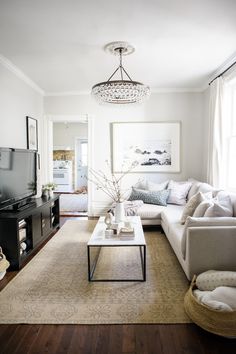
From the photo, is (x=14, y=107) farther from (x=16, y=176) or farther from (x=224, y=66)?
(x=224, y=66)

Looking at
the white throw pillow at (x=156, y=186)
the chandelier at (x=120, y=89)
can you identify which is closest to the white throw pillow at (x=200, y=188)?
the white throw pillow at (x=156, y=186)

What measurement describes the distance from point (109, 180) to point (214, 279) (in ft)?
12.2

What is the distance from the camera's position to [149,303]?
7.73 feet

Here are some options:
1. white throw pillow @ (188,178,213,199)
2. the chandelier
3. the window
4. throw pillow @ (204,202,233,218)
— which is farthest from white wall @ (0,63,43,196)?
the window

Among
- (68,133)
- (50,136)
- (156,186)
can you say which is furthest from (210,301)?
(68,133)

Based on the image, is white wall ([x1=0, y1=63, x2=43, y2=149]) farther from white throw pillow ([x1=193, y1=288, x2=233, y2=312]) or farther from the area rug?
white throw pillow ([x1=193, y1=288, x2=233, y2=312])

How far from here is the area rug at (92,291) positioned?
7.11 ft

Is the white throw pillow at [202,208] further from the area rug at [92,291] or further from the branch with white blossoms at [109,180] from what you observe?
the branch with white blossoms at [109,180]

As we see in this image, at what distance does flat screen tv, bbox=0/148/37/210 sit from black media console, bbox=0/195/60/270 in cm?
18

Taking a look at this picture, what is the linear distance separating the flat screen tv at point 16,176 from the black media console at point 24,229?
0.18 metres

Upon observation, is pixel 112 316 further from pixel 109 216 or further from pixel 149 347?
pixel 109 216

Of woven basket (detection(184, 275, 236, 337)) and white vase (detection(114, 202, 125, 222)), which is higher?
white vase (detection(114, 202, 125, 222))

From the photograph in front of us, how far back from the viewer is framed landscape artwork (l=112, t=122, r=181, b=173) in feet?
18.2

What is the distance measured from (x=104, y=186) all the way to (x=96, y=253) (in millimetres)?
2353
